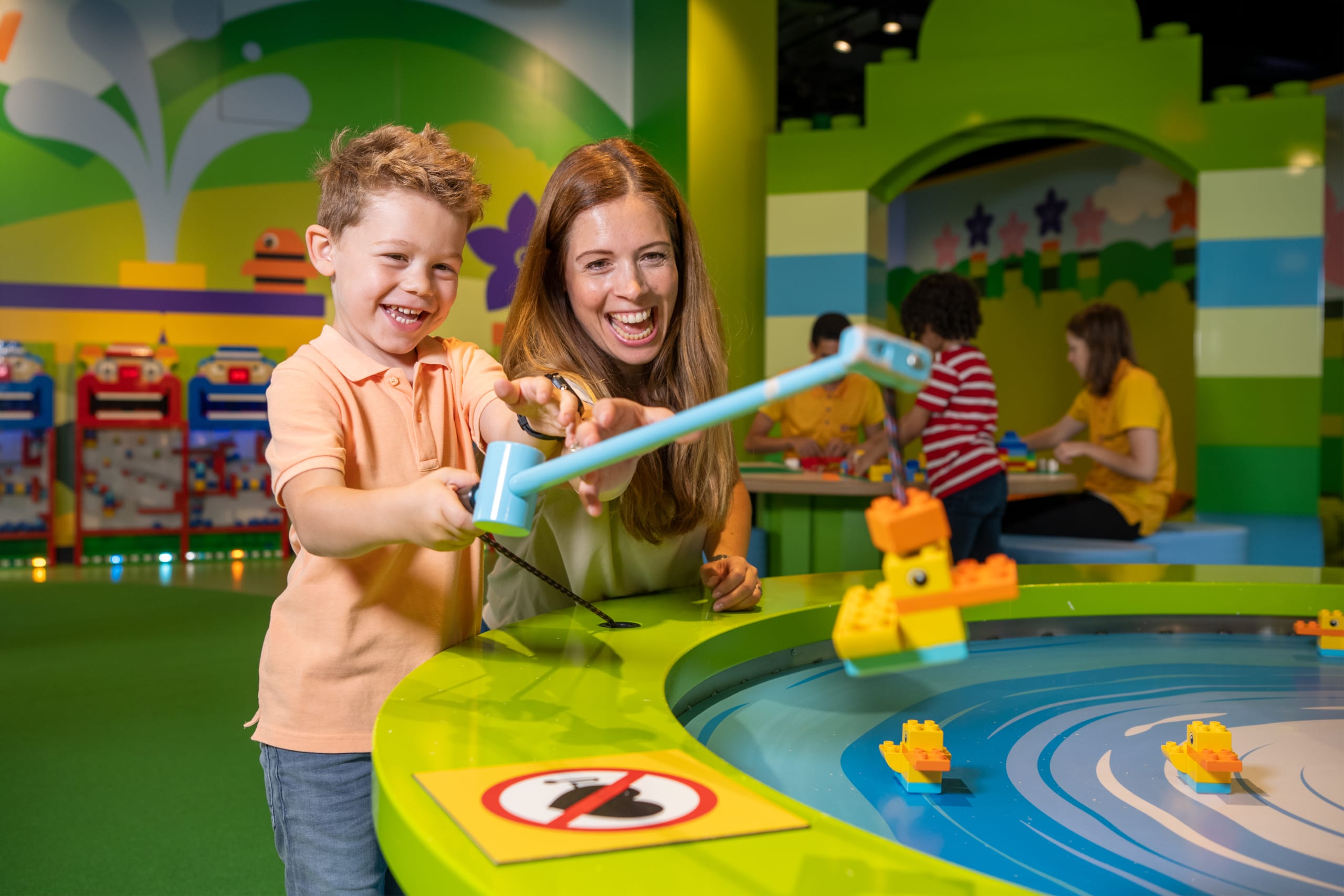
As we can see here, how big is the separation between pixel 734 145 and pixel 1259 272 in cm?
317

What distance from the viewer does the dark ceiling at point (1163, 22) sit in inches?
276

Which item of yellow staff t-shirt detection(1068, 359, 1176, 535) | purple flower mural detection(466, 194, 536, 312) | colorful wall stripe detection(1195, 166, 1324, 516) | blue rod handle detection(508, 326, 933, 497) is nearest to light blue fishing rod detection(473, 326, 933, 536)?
blue rod handle detection(508, 326, 933, 497)

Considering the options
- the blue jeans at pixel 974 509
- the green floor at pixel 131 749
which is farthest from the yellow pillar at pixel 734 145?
the green floor at pixel 131 749

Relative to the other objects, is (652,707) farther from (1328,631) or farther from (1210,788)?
(1328,631)

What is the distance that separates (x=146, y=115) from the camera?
21.1ft

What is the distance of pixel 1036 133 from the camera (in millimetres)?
5859

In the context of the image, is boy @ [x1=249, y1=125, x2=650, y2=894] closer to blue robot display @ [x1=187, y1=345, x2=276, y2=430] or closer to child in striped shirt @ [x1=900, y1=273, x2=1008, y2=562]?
child in striped shirt @ [x1=900, y1=273, x2=1008, y2=562]

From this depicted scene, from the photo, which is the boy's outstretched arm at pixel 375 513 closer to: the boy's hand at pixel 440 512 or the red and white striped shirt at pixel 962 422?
the boy's hand at pixel 440 512

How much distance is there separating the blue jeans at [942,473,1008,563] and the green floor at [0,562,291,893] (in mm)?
2399

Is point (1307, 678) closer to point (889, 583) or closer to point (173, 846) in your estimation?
point (889, 583)

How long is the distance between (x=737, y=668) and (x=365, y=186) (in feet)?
2.55

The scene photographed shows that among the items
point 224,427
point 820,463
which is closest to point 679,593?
point 820,463

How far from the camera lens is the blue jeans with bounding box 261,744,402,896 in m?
1.21

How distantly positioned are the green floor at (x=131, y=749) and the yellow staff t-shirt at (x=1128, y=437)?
327 centimetres
